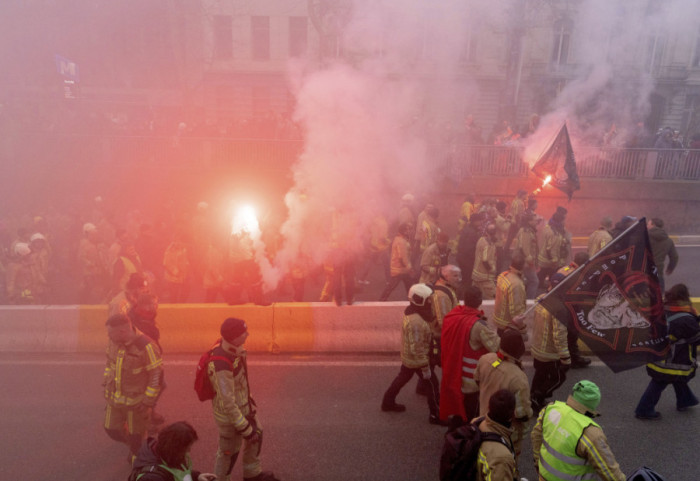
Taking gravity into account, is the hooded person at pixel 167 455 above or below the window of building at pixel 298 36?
below

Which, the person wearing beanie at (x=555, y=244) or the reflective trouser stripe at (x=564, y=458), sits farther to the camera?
the person wearing beanie at (x=555, y=244)

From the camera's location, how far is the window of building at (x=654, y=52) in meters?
16.4

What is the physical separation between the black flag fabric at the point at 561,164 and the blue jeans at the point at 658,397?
19.1ft

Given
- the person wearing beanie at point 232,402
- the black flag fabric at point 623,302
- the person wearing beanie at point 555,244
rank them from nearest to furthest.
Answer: the person wearing beanie at point 232,402
the black flag fabric at point 623,302
the person wearing beanie at point 555,244

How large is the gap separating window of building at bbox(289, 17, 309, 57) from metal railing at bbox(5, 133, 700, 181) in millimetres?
12352

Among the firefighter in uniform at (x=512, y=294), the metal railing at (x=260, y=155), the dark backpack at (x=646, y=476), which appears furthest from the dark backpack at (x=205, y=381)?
the metal railing at (x=260, y=155)

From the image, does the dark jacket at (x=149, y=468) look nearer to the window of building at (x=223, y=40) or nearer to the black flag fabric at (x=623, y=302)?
the black flag fabric at (x=623, y=302)

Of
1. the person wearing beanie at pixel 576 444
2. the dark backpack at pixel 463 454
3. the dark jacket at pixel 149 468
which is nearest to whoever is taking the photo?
the dark jacket at pixel 149 468

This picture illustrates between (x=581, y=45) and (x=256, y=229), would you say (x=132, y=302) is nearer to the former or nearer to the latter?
(x=256, y=229)

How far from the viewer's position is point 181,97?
1081 inches

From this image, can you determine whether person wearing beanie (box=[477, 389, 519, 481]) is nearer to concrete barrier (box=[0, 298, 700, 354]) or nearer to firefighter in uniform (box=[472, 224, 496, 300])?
concrete barrier (box=[0, 298, 700, 354])

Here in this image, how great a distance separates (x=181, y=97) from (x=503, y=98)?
15994 mm


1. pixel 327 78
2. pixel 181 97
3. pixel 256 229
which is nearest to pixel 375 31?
pixel 327 78

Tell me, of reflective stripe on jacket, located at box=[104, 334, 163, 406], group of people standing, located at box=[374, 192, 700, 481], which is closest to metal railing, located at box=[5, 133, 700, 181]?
group of people standing, located at box=[374, 192, 700, 481]
